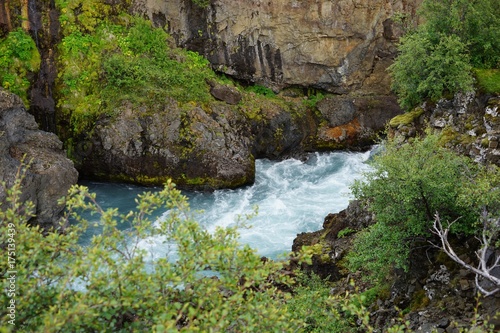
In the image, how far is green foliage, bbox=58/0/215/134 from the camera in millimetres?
24359

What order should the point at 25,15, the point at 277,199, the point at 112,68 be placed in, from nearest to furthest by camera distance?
the point at 277,199 → the point at 25,15 → the point at 112,68

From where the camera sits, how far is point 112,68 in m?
24.8

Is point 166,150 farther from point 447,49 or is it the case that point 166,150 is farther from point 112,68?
point 447,49

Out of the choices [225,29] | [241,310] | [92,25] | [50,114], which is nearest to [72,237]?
[241,310]

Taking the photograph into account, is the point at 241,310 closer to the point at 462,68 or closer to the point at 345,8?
the point at 462,68

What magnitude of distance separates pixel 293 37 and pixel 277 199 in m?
11.4

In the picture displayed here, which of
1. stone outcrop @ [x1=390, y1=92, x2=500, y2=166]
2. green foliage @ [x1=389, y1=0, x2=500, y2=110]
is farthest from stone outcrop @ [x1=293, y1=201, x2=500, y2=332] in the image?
green foliage @ [x1=389, y1=0, x2=500, y2=110]

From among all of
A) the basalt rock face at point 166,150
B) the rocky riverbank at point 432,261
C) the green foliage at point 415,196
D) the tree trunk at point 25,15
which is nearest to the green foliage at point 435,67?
the rocky riverbank at point 432,261

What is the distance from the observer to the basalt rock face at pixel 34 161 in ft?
60.0

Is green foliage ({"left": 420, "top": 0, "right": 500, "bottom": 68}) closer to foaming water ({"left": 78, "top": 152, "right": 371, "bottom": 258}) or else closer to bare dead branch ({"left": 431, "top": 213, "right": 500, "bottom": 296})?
foaming water ({"left": 78, "top": 152, "right": 371, "bottom": 258})

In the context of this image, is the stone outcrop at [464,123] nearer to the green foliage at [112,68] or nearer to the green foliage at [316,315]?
the green foliage at [316,315]

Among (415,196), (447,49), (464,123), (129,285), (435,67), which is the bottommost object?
(415,196)

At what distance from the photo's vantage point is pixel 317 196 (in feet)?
77.3

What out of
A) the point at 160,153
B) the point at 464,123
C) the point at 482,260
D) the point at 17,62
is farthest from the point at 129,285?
the point at 17,62
